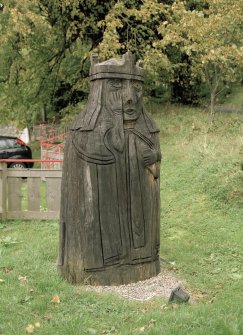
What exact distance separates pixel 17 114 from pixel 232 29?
9.49 m

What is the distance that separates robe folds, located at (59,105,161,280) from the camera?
5434mm

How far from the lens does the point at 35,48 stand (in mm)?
19312

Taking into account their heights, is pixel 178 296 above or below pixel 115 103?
below

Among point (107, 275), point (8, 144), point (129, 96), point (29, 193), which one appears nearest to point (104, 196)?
point (107, 275)

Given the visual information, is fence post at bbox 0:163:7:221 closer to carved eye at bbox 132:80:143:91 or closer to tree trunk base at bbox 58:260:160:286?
tree trunk base at bbox 58:260:160:286

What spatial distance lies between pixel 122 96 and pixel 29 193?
4345 mm

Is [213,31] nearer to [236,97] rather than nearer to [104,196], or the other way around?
[104,196]

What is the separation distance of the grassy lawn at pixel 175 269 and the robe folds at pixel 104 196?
0.49 meters

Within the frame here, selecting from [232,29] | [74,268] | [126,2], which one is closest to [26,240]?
[74,268]

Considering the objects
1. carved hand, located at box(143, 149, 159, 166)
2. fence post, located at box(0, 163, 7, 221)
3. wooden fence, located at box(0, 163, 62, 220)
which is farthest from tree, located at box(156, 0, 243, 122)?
carved hand, located at box(143, 149, 159, 166)

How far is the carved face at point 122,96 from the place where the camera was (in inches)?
217

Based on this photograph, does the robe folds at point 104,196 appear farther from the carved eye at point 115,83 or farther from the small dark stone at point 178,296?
the small dark stone at point 178,296

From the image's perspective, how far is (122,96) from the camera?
5531 mm

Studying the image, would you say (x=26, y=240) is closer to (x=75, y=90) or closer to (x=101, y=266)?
(x=101, y=266)
